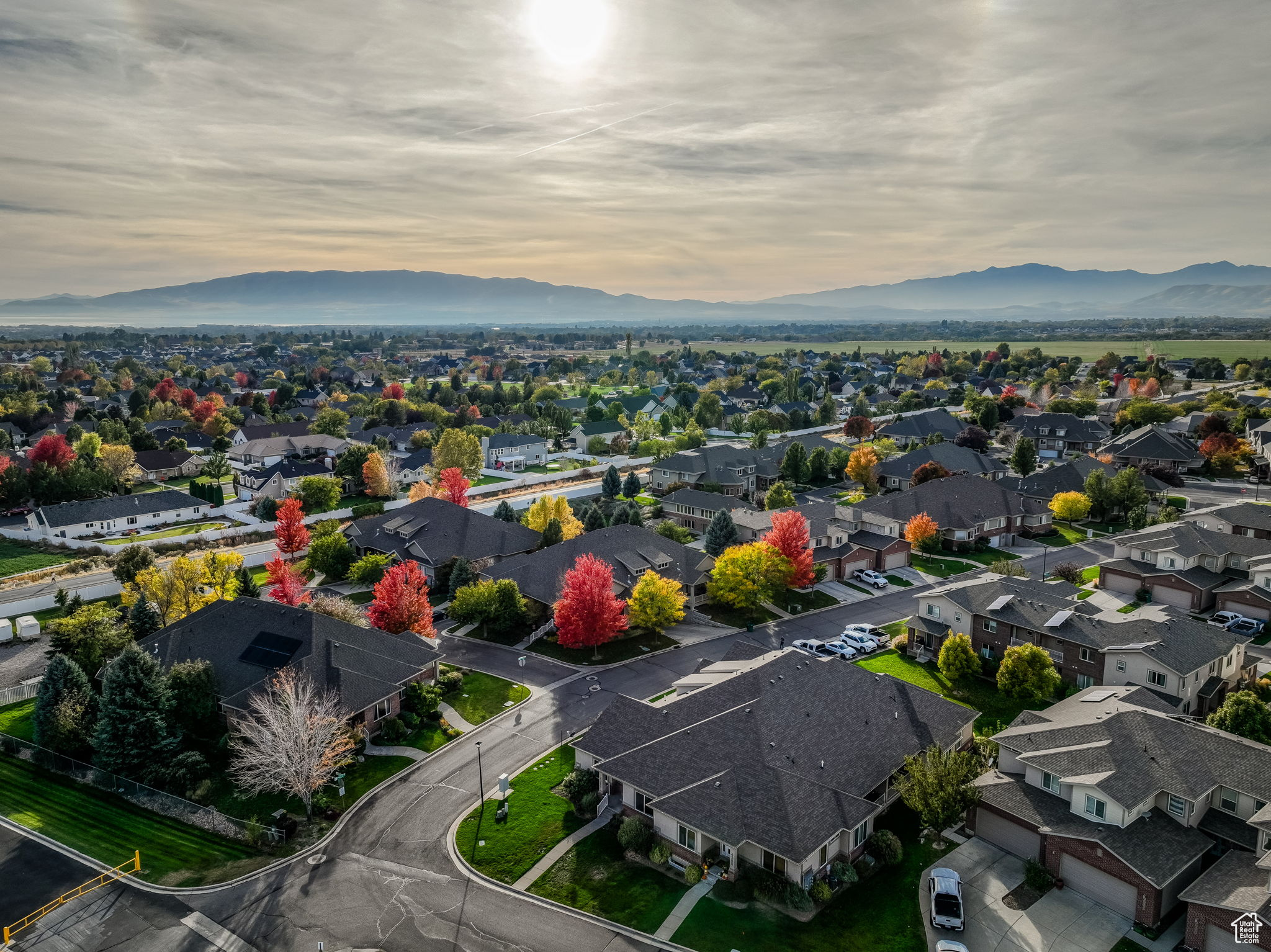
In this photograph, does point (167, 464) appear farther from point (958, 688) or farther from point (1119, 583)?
point (1119, 583)

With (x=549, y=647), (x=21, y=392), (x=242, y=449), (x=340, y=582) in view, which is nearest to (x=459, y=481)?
(x=340, y=582)

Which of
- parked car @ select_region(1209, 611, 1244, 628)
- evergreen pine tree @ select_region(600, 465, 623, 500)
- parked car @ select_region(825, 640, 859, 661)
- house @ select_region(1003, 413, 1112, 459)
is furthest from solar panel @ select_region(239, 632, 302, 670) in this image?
house @ select_region(1003, 413, 1112, 459)

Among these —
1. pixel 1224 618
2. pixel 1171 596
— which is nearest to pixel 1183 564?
pixel 1171 596

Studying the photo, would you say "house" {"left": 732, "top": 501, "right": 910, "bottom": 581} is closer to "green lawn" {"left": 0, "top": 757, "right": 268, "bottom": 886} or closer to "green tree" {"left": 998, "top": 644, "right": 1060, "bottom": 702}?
"green tree" {"left": 998, "top": 644, "right": 1060, "bottom": 702}

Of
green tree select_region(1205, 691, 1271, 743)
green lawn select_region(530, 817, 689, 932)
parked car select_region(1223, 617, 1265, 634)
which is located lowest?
green lawn select_region(530, 817, 689, 932)

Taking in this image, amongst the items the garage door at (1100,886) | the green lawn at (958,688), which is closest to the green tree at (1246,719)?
the green lawn at (958,688)

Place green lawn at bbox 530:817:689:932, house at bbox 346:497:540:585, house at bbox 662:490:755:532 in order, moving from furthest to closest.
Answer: house at bbox 662:490:755:532 < house at bbox 346:497:540:585 < green lawn at bbox 530:817:689:932

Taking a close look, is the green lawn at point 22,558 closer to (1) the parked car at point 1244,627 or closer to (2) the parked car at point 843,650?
(2) the parked car at point 843,650
